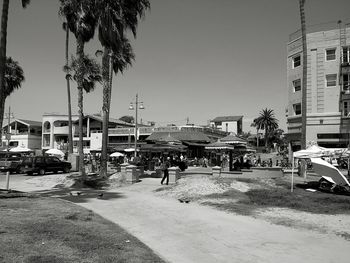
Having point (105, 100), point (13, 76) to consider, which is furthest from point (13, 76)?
point (105, 100)

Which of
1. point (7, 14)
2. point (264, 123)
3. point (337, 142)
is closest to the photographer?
point (7, 14)

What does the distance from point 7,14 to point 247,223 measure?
12.8m

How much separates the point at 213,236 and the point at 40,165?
2484 centimetres

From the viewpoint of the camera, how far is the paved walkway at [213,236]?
296 inches

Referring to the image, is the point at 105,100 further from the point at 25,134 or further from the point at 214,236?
the point at 25,134

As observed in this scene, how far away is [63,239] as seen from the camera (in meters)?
7.86

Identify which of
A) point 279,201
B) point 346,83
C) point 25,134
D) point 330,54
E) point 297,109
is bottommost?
point 279,201

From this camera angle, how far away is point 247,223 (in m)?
10.8

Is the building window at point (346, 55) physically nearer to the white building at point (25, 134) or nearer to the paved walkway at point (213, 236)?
the paved walkway at point (213, 236)

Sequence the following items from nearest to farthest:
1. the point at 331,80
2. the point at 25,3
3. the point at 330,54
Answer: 1. the point at 25,3
2. the point at 331,80
3. the point at 330,54

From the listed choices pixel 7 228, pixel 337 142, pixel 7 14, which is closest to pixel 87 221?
pixel 7 228

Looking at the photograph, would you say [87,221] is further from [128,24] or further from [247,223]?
[128,24]

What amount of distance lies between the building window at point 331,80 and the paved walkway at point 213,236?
2572cm

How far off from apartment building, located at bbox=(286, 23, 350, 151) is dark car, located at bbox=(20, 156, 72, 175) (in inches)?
844
